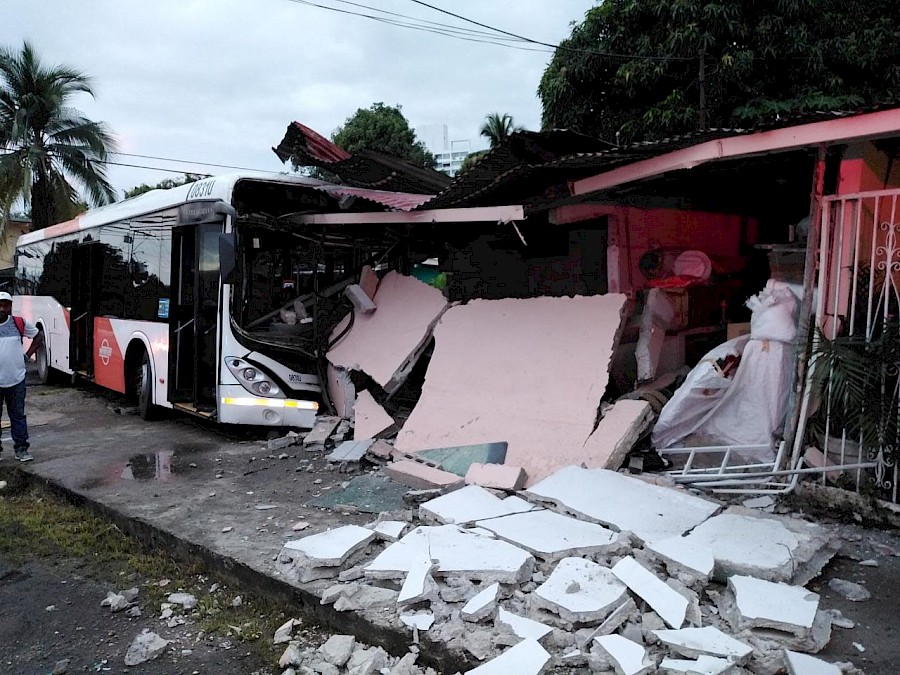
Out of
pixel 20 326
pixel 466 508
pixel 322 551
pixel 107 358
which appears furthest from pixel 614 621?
pixel 107 358

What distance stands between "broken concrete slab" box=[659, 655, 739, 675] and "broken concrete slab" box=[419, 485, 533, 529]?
1688mm

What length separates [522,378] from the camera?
6.00 m

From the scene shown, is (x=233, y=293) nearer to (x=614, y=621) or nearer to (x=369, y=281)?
(x=369, y=281)

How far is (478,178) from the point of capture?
Result: 5656 millimetres

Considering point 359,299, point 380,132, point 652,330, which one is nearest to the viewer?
point 652,330

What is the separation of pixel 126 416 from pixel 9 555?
4756 mm

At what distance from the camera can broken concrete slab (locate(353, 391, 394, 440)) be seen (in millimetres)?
6695

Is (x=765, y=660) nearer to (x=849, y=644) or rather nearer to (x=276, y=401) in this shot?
(x=849, y=644)

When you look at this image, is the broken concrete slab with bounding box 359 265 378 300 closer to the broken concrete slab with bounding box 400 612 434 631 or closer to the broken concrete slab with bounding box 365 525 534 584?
the broken concrete slab with bounding box 365 525 534 584

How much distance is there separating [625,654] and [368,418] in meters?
4.32

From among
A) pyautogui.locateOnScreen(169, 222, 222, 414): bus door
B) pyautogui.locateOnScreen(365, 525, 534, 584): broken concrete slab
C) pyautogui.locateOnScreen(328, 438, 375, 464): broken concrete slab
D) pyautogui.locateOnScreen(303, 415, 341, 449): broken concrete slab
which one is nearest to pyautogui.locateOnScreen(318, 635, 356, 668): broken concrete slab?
pyautogui.locateOnScreen(365, 525, 534, 584): broken concrete slab

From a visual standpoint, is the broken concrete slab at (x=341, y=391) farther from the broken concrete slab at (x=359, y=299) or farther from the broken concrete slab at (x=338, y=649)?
the broken concrete slab at (x=338, y=649)

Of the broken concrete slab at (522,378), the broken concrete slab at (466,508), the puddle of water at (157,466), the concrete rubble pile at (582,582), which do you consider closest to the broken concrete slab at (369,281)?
the broken concrete slab at (522,378)

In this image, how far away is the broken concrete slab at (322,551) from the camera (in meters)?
3.83
